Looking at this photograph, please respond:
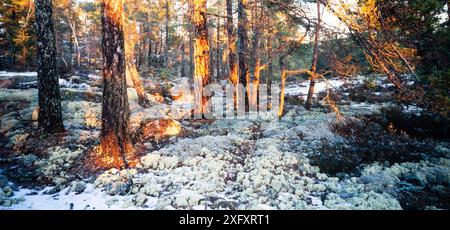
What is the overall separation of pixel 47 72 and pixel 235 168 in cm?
677

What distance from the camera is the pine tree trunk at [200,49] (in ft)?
35.3

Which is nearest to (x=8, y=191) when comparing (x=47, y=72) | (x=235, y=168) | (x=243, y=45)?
(x=47, y=72)

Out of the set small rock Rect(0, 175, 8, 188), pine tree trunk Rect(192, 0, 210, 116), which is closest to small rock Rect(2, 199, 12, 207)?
small rock Rect(0, 175, 8, 188)

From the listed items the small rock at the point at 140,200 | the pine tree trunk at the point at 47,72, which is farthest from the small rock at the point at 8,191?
the pine tree trunk at the point at 47,72

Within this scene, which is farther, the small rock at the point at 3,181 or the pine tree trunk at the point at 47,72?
the pine tree trunk at the point at 47,72

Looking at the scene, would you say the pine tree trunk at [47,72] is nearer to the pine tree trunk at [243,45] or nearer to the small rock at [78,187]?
the small rock at [78,187]

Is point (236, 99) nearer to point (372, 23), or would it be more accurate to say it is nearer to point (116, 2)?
point (116, 2)

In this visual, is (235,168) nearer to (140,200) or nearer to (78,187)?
(140,200)

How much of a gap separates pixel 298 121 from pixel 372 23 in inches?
321

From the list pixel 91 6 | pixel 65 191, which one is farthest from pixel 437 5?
pixel 91 6

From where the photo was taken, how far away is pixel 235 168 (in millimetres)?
6902

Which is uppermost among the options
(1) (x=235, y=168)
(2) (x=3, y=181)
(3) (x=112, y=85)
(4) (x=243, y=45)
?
(4) (x=243, y=45)

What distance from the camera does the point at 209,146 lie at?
26.6 feet

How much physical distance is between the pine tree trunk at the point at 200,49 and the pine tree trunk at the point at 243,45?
311 cm
